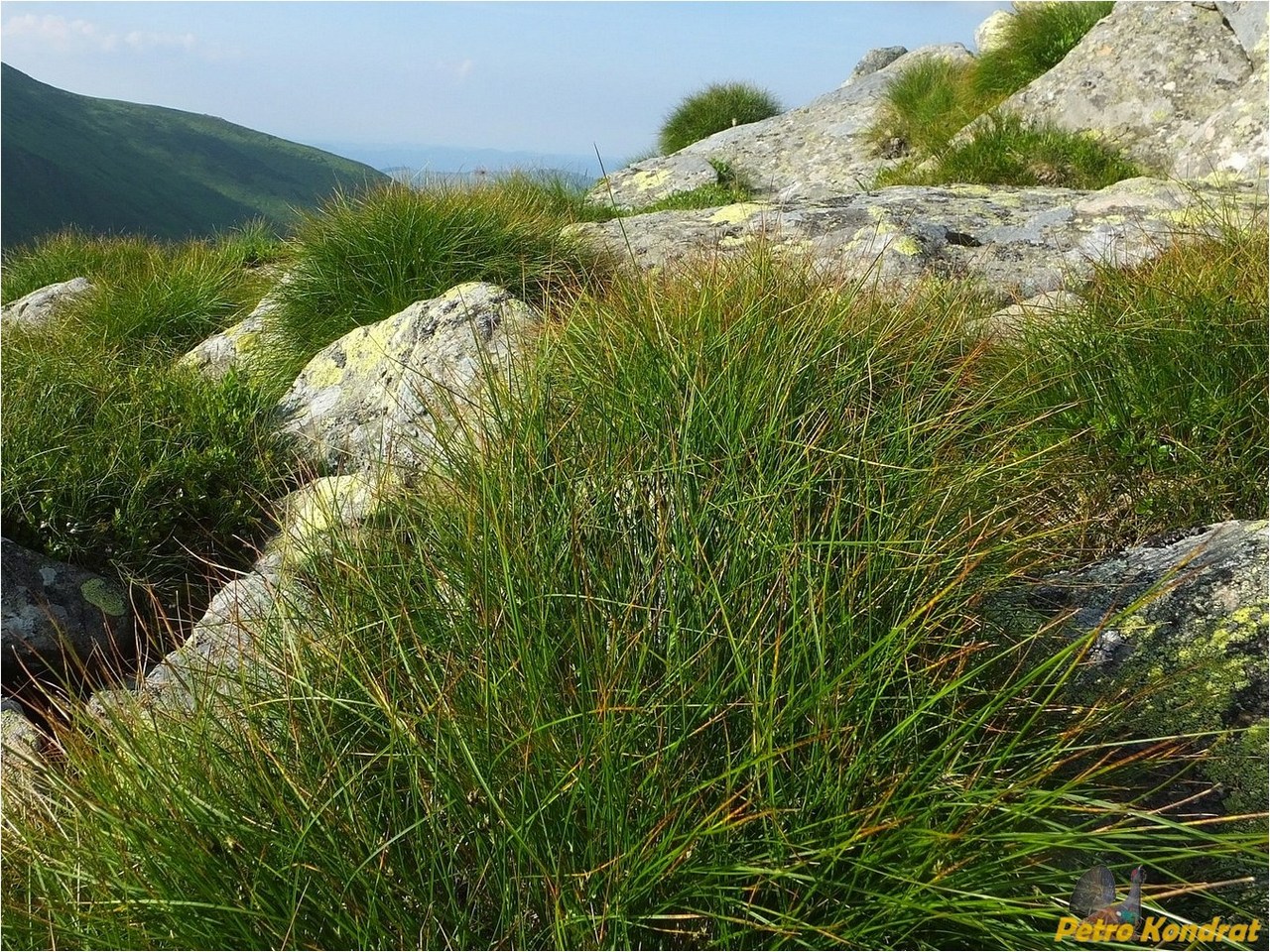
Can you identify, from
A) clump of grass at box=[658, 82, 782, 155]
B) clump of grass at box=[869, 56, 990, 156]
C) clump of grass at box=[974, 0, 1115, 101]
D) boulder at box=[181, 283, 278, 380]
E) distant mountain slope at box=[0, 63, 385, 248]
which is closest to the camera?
boulder at box=[181, 283, 278, 380]

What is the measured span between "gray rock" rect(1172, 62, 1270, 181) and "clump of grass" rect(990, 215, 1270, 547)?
4.03 meters

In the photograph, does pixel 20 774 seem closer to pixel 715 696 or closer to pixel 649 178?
pixel 715 696

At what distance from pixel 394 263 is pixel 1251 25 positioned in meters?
7.73

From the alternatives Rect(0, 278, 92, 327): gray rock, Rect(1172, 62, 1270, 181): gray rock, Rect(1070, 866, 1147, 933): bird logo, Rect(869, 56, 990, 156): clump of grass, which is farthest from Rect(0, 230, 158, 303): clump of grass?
Rect(1070, 866, 1147, 933): bird logo

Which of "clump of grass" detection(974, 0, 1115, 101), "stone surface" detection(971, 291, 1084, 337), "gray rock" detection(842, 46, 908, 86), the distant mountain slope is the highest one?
the distant mountain slope

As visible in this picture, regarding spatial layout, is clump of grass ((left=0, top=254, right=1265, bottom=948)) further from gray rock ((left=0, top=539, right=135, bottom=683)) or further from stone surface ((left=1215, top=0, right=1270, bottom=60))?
stone surface ((left=1215, top=0, right=1270, bottom=60))

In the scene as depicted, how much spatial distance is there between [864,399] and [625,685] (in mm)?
1564

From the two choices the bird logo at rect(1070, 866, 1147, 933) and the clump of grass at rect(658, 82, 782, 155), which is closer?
the bird logo at rect(1070, 866, 1147, 933)

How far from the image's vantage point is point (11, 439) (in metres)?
4.88

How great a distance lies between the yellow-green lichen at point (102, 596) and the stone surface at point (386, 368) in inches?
48.3

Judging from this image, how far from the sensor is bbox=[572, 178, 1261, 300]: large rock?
533cm

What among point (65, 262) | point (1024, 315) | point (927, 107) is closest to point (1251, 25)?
point (927, 107)

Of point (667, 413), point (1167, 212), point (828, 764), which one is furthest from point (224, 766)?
point (1167, 212)

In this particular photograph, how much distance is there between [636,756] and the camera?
172cm
